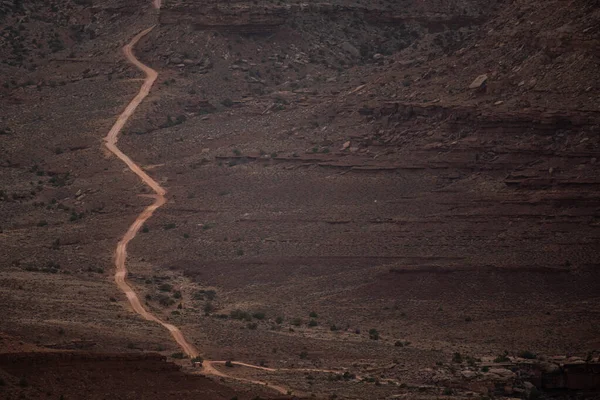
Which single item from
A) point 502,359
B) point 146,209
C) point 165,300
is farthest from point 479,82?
point 502,359

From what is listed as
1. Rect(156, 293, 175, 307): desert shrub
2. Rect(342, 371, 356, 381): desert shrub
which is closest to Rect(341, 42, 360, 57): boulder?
Rect(156, 293, 175, 307): desert shrub

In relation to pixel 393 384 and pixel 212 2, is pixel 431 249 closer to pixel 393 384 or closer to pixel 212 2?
pixel 393 384

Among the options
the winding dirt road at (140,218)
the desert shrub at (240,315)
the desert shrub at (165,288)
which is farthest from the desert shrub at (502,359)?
the desert shrub at (165,288)

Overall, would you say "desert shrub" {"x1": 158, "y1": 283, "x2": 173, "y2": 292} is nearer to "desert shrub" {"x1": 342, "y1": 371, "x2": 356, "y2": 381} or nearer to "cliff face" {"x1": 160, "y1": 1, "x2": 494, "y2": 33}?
"desert shrub" {"x1": 342, "y1": 371, "x2": 356, "y2": 381}

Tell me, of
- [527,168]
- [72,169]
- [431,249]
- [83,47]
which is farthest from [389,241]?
[83,47]

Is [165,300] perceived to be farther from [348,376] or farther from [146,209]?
[146,209]

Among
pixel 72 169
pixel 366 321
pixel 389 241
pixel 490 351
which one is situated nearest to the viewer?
pixel 490 351
